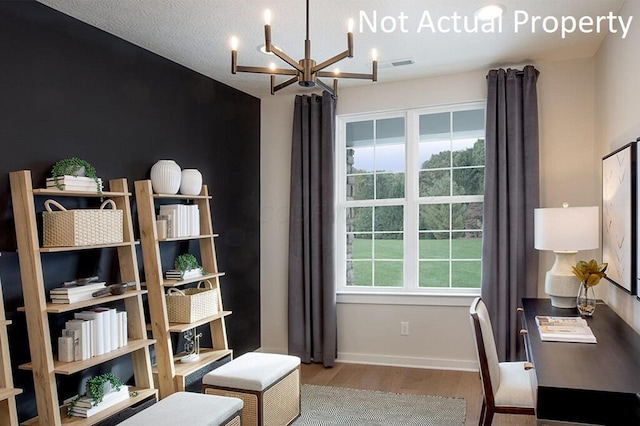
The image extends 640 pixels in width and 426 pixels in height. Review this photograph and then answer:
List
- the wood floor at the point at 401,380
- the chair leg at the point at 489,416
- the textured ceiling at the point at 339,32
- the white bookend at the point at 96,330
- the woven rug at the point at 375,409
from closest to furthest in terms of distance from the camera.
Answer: the chair leg at the point at 489,416, the white bookend at the point at 96,330, the textured ceiling at the point at 339,32, the woven rug at the point at 375,409, the wood floor at the point at 401,380

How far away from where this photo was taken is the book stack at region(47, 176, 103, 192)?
259cm

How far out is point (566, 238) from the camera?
2998mm

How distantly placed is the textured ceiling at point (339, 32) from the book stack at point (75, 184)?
996 millimetres

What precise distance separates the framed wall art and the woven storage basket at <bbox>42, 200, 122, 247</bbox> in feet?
9.52

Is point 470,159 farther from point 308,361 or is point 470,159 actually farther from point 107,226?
point 107,226

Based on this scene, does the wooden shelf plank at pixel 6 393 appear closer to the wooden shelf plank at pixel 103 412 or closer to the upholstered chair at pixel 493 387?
the wooden shelf plank at pixel 103 412

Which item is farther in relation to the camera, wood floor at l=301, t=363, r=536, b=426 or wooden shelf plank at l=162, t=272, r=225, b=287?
wood floor at l=301, t=363, r=536, b=426

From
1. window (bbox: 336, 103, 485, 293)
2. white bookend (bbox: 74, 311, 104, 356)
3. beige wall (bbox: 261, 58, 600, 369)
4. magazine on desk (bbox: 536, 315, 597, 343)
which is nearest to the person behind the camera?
magazine on desk (bbox: 536, 315, 597, 343)

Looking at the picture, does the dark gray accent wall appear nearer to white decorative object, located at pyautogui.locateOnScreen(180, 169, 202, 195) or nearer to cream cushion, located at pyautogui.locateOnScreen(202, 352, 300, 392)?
white decorative object, located at pyautogui.locateOnScreen(180, 169, 202, 195)

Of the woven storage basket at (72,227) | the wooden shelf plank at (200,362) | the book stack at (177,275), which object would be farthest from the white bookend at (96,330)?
the book stack at (177,275)

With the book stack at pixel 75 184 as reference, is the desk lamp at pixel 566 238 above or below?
below

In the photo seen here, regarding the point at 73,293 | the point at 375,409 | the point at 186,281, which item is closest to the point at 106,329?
the point at 73,293

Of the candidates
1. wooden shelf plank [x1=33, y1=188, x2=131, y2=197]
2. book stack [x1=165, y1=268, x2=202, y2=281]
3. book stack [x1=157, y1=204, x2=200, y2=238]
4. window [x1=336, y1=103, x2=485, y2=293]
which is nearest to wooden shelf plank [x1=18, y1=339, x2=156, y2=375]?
book stack [x1=165, y1=268, x2=202, y2=281]

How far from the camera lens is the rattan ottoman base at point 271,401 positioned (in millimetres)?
2816
